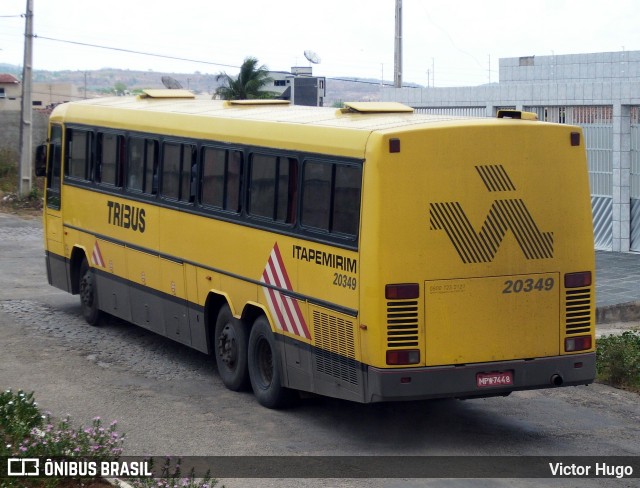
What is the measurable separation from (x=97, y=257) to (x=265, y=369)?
203 inches

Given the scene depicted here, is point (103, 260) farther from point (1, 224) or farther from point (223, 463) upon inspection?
point (1, 224)

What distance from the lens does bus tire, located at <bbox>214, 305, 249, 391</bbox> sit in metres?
13.1

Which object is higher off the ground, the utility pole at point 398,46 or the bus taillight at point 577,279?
the utility pole at point 398,46

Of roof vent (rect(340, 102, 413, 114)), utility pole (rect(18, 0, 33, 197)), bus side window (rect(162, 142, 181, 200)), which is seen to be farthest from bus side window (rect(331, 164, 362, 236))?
utility pole (rect(18, 0, 33, 197))

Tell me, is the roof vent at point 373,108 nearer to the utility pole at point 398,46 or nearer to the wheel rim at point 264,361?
the wheel rim at point 264,361

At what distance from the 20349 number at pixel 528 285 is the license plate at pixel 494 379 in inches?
30.3

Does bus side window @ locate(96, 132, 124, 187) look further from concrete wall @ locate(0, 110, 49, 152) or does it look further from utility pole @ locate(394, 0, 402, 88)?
utility pole @ locate(394, 0, 402, 88)

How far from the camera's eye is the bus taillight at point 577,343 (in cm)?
1103

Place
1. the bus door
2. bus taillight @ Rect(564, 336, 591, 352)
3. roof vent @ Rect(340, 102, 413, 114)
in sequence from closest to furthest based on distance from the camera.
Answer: bus taillight @ Rect(564, 336, 591, 352) → roof vent @ Rect(340, 102, 413, 114) → the bus door

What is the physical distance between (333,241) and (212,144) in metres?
3.20

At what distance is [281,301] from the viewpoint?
39.4 feet

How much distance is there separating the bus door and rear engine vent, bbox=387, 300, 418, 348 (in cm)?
891

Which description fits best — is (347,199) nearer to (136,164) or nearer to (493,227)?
(493,227)

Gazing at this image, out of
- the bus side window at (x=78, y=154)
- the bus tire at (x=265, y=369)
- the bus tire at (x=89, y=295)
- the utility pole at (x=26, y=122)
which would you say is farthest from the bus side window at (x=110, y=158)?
the utility pole at (x=26, y=122)
